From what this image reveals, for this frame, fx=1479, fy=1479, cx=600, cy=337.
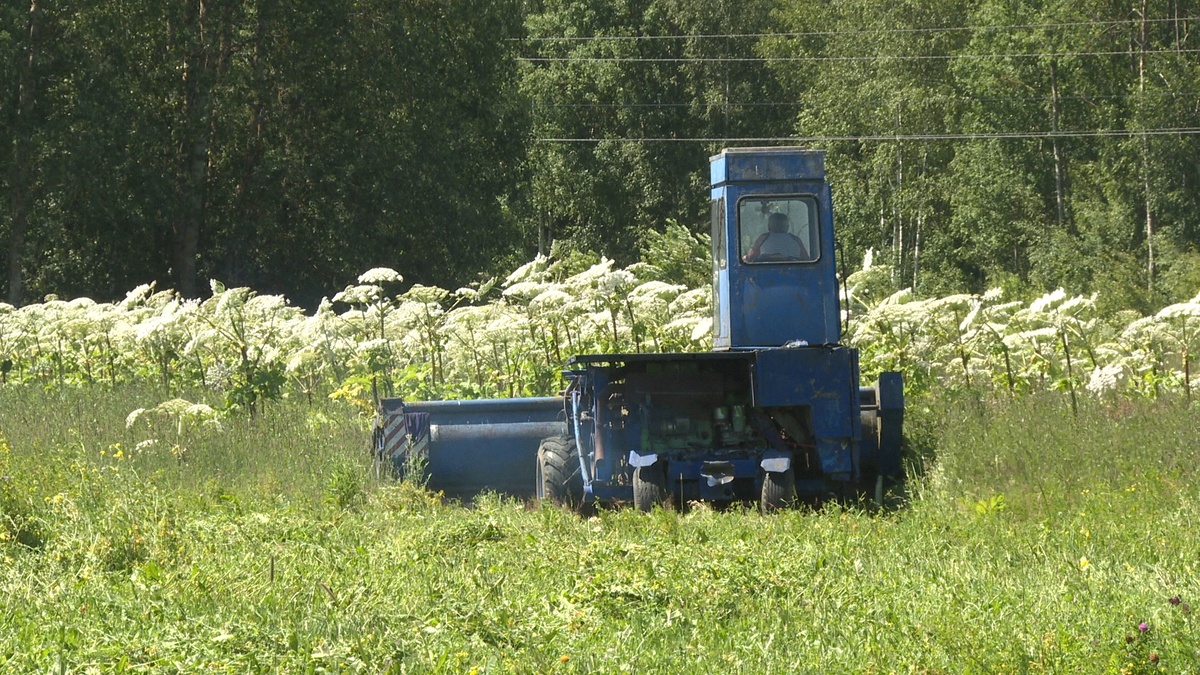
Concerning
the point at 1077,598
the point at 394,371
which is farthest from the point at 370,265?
the point at 1077,598

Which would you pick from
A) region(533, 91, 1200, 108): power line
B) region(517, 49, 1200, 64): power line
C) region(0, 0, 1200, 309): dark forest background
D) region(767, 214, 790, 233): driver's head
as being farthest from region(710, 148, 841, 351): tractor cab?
region(517, 49, 1200, 64): power line

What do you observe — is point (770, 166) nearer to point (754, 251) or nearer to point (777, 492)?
point (754, 251)

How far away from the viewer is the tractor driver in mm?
12812

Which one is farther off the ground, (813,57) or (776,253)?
(813,57)

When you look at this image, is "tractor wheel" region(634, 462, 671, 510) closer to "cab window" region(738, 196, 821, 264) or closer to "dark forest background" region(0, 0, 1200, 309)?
"cab window" region(738, 196, 821, 264)

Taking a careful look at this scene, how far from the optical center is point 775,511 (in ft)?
37.1

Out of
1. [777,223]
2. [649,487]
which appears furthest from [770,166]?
[649,487]

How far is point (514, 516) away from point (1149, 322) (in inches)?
284

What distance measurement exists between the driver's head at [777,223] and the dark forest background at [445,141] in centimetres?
2601

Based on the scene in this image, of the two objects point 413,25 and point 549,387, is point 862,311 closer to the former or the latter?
point 549,387

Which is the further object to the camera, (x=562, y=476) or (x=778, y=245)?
(x=778, y=245)

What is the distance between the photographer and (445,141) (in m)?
43.6

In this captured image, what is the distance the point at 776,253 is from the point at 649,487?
2.58 metres

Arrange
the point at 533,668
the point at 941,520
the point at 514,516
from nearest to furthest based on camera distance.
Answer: the point at 533,668 < the point at 941,520 < the point at 514,516
